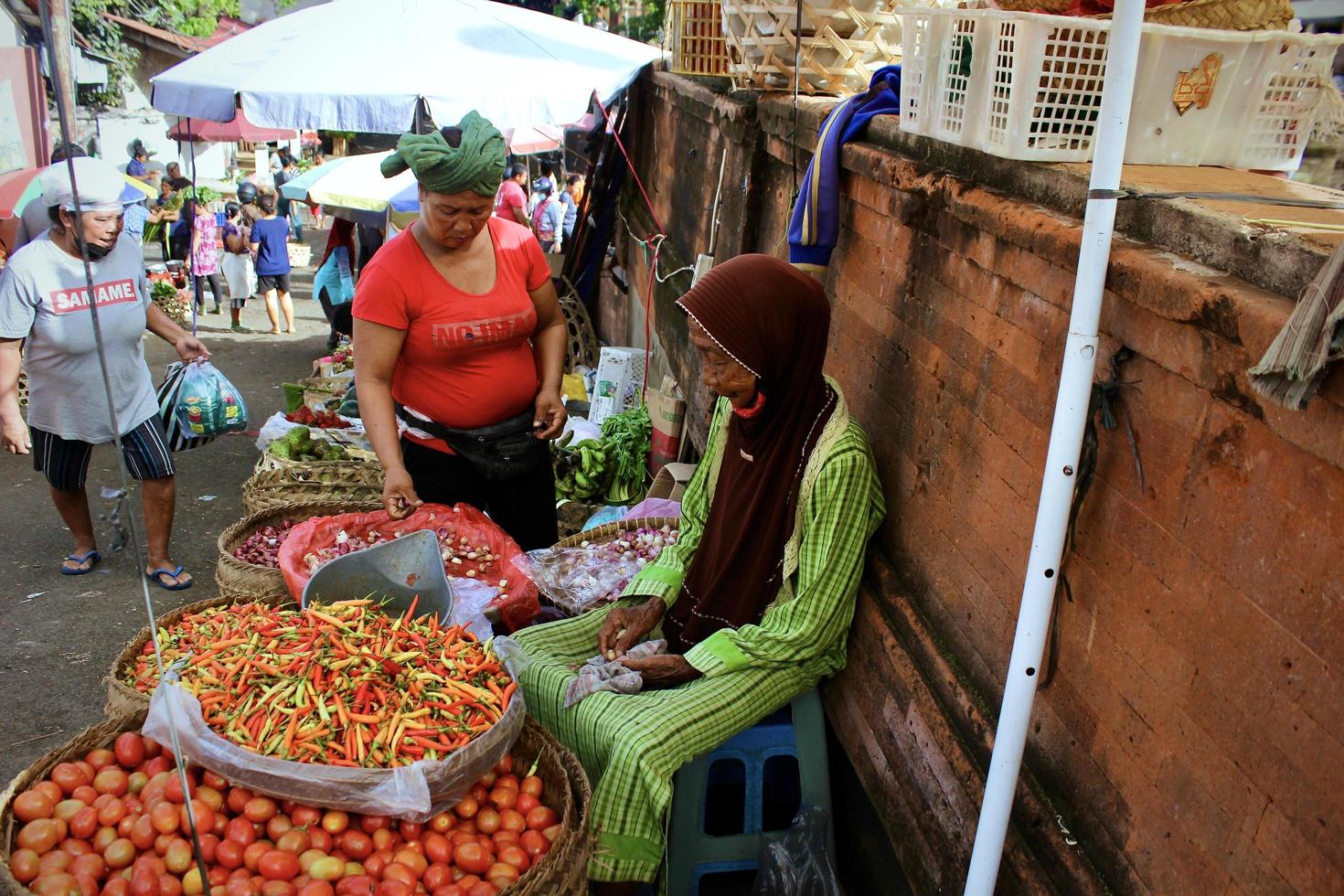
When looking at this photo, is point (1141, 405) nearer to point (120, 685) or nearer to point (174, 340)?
point (120, 685)

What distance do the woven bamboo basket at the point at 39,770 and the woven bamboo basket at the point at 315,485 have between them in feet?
8.22

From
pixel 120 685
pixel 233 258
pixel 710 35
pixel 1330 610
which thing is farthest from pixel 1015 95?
pixel 233 258

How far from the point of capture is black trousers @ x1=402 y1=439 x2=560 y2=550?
3957mm

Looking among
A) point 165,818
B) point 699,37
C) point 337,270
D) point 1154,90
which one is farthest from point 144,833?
point 337,270

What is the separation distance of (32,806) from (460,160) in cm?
210

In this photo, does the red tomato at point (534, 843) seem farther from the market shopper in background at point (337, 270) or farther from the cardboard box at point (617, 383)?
the market shopper in background at point (337, 270)

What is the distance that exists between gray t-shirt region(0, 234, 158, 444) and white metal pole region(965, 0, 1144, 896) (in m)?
4.35

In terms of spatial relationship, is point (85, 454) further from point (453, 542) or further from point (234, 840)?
point (234, 840)

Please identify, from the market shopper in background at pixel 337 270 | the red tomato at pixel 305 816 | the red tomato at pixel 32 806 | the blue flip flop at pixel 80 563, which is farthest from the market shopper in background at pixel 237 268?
the red tomato at pixel 305 816

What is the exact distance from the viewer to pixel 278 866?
2256mm

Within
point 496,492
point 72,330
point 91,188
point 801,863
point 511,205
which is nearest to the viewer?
point 801,863

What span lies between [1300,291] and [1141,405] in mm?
393

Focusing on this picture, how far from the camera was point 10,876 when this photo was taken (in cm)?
219

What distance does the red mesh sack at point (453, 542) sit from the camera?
3666mm
